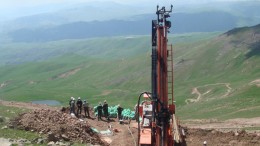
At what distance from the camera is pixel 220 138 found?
111 feet

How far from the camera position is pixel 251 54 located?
133750 mm

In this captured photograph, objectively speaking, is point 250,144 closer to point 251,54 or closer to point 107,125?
point 107,125

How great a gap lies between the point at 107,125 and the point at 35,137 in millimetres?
11333

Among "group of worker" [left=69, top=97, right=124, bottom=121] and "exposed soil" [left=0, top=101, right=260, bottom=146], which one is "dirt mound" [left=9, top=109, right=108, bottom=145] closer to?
"exposed soil" [left=0, top=101, right=260, bottom=146]

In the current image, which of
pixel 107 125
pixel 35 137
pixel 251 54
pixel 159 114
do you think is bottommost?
pixel 251 54

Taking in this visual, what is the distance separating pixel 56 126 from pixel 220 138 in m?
12.4

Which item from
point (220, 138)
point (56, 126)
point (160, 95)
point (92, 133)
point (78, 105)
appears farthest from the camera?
point (78, 105)

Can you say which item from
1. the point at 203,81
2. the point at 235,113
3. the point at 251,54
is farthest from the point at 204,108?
the point at 251,54

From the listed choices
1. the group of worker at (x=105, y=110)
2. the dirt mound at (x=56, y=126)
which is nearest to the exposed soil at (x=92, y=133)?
the dirt mound at (x=56, y=126)

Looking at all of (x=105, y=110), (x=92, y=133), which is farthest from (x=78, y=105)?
(x=92, y=133)

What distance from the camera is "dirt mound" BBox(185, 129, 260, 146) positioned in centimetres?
3250

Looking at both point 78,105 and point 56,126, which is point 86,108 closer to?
point 78,105

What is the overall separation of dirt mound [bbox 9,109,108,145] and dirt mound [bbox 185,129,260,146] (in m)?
7.70

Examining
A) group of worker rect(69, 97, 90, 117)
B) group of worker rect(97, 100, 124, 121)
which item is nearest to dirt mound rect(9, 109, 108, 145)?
group of worker rect(69, 97, 90, 117)
